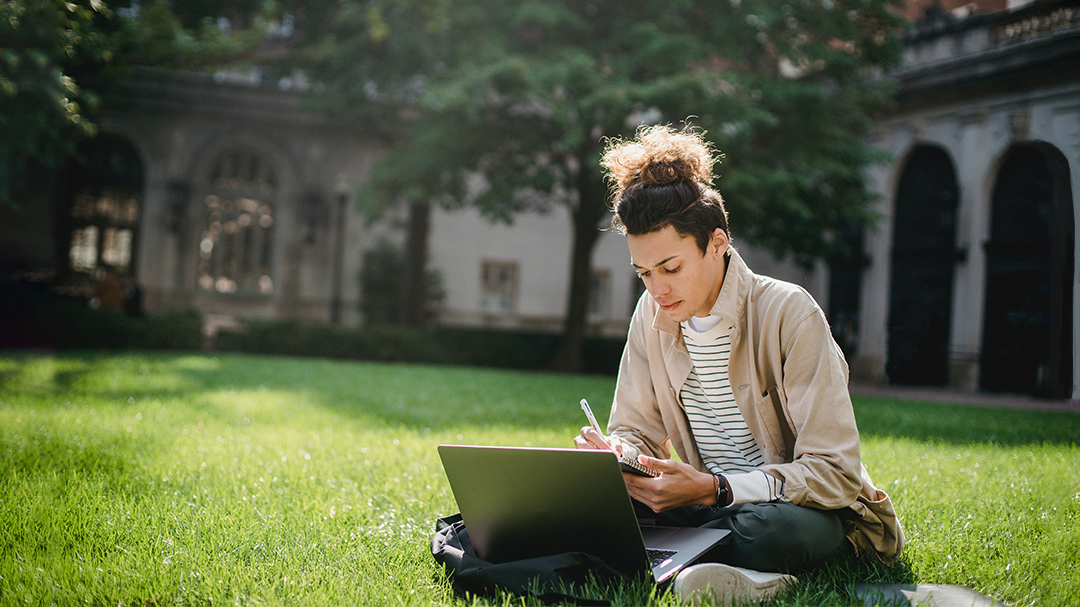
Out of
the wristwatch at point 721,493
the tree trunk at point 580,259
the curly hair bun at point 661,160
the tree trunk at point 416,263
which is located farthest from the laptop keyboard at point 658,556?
the tree trunk at point 416,263

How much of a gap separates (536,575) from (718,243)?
1.26 metres

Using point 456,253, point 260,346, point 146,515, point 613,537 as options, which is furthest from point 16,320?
point 613,537

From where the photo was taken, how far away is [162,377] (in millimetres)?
9164

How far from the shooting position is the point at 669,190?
2500mm

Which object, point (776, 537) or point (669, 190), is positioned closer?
point (776, 537)

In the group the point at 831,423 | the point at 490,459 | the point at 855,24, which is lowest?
the point at 490,459

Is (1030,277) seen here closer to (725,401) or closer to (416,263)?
(725,401)

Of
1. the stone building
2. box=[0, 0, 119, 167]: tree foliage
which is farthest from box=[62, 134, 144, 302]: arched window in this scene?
the stone building

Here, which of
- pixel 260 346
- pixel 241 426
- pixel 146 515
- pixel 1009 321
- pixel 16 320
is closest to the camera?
pixel 146 515

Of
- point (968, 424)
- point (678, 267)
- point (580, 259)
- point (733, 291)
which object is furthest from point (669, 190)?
point (580, 259)

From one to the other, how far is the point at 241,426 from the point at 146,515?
2864 mm

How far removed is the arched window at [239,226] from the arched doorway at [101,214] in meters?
1.79

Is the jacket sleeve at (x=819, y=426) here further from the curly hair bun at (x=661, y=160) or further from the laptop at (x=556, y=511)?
the curly hair bun at (x=661, y=160)

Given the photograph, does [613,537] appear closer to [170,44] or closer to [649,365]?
[649,365]
